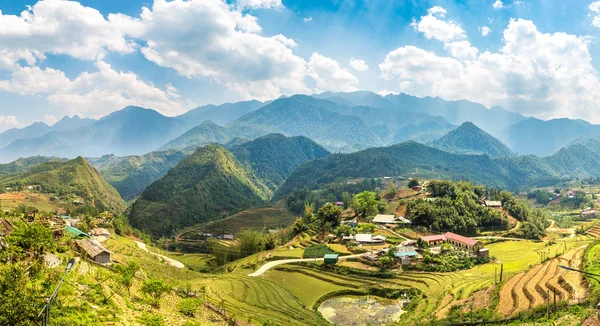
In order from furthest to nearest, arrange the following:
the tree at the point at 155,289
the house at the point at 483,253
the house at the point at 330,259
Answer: the house at the point at 330,259 < the house at the point at 483,253 < the tree at the point at 155,289

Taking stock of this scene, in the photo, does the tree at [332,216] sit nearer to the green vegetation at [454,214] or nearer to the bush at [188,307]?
the green vegetation at [454,214]

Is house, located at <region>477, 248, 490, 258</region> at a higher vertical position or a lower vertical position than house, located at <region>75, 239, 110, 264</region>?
lower

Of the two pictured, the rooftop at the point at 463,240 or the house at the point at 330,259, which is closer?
the house at the point at 330,259

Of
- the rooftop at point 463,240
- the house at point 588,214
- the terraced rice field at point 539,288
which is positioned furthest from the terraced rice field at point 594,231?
the house at point 588,214

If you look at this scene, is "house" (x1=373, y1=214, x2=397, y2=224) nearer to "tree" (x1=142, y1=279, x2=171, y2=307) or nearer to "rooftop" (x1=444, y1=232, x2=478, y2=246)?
"rooftop" (x1=444, y1=232, x2=478, y2=246)

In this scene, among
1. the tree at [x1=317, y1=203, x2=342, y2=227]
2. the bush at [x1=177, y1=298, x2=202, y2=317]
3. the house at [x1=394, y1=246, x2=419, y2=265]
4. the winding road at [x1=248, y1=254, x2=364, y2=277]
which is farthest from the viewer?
the tree at [x1=317, y1=203, x2=342, y2=227]

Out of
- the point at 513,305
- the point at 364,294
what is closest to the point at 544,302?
the point at 513,305

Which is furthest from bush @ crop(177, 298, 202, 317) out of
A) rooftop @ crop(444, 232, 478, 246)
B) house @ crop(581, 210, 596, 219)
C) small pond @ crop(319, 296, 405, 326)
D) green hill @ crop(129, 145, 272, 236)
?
house @ crop(581, 210, 596, 219)
